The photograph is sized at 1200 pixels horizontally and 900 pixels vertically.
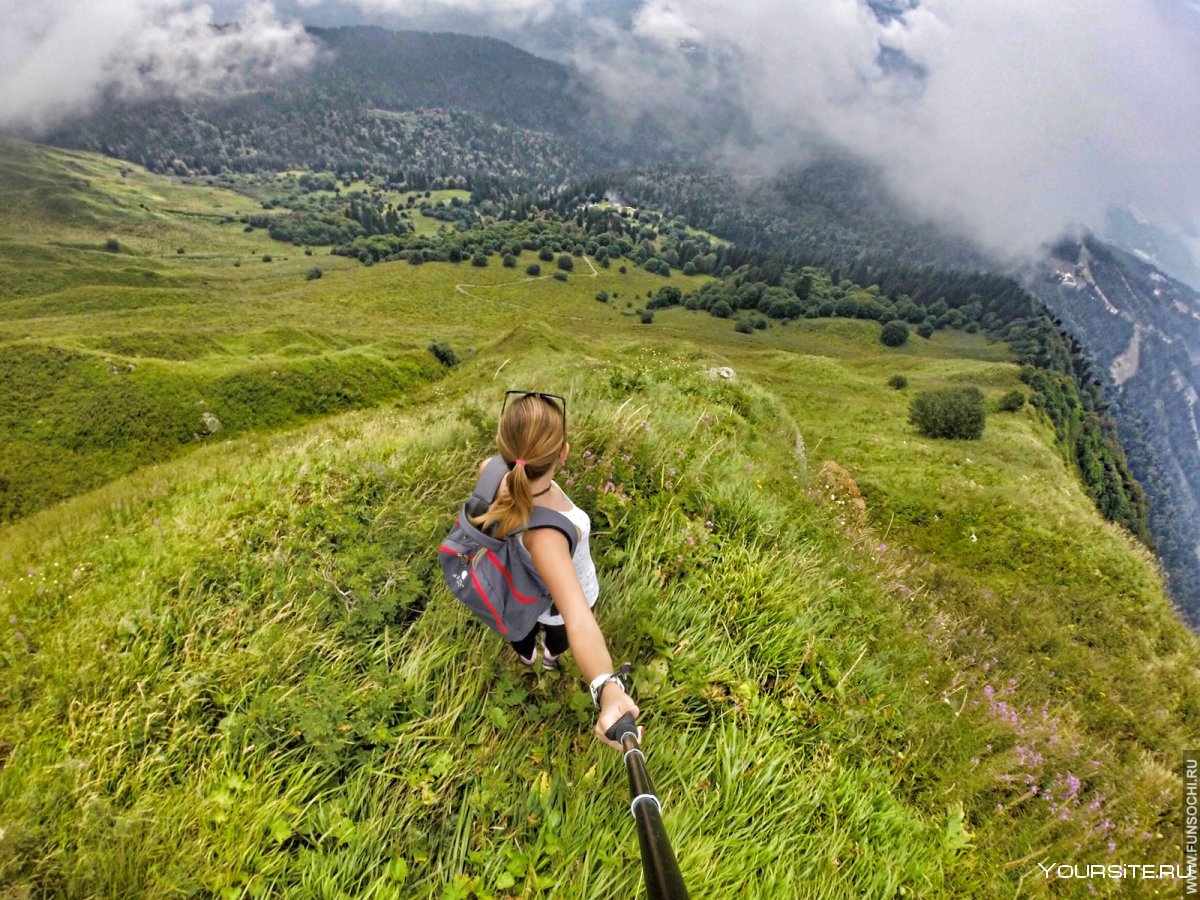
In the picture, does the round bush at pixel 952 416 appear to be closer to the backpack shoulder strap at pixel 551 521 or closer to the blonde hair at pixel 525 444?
the blonde hair at pixel 525 444

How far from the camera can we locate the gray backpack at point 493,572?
10.5 ft

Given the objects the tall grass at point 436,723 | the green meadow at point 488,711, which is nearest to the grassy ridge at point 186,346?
the green meadow at point 488,711

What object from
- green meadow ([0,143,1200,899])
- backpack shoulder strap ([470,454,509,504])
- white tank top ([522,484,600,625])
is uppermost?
backpack shoulder strap ([470,454,509,504])

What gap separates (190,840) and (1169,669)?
1734 cm

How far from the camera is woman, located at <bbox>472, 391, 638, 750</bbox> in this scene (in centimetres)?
266

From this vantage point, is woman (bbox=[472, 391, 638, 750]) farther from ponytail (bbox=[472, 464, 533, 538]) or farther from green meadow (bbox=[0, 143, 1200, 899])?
green meadow (bbox=[0, 143, 1200, 899])

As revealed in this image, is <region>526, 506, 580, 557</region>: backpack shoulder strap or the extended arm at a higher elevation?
<region>526, 506, 580, 557</region>: backpack shoulder strap

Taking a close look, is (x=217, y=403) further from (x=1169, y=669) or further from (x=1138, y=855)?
(x=1169, y=669)

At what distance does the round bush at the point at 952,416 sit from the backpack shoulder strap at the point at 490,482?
1720 inches

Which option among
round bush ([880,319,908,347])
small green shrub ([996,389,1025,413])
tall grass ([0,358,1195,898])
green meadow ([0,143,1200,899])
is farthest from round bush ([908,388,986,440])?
round bush ([880,319,908,347])

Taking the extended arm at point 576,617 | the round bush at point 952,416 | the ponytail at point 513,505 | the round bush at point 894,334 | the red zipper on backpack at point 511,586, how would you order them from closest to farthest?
the extended arm at point 576,617 < the ponytail at point 513,505 < the red zipper on backpack at point 511,586 < the round bush at point 952,416 < the round bush at point 894,334

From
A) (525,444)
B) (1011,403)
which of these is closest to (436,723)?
(525,444)

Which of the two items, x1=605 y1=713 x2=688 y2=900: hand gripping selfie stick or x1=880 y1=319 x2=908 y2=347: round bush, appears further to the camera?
x1=880 y1=319 x2=908 y2=347: round bush

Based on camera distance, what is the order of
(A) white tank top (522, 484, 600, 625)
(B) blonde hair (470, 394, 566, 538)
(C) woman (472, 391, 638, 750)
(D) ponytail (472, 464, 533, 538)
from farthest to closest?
(A) white tank top (522, 484, 600, 625)
(B) blonde hair (470, 394, 566, 538)
(D) ponytail (472, 464, 533, 538)
(C) woman (472, 391, 638, 750)
